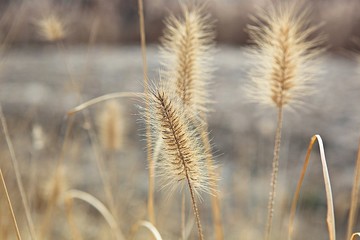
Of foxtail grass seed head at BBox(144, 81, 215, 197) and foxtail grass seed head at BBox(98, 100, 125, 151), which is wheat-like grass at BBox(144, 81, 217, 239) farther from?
foxtail grass seed head at BBox(98, 100, 125, 151)

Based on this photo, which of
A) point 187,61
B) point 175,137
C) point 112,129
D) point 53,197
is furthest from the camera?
point 112,129

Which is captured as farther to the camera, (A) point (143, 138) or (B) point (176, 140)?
(A) point (143, 138)

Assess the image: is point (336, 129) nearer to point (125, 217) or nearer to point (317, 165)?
point (317, 165)

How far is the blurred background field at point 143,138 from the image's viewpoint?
8.10 feet

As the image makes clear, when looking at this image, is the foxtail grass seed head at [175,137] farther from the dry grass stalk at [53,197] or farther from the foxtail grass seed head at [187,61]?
the dry grass stalk at [53,197]

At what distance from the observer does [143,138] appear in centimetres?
379

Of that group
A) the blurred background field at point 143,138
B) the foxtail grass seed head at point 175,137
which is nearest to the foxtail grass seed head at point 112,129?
the blurred background field at point 143,138

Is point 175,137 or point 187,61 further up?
point 187,61

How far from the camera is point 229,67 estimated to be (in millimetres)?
6703

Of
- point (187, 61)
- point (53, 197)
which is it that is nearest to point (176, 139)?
point (187, 61)

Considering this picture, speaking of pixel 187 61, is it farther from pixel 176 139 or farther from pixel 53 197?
pixel 53 197

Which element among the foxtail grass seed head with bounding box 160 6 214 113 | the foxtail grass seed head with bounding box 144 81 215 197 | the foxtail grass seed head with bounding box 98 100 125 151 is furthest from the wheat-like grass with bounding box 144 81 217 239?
the foxtail grass seed head with bounding box 98 100 125 151

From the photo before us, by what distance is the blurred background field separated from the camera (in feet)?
8.10

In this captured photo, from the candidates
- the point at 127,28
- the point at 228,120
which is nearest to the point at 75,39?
the point at 127,28
